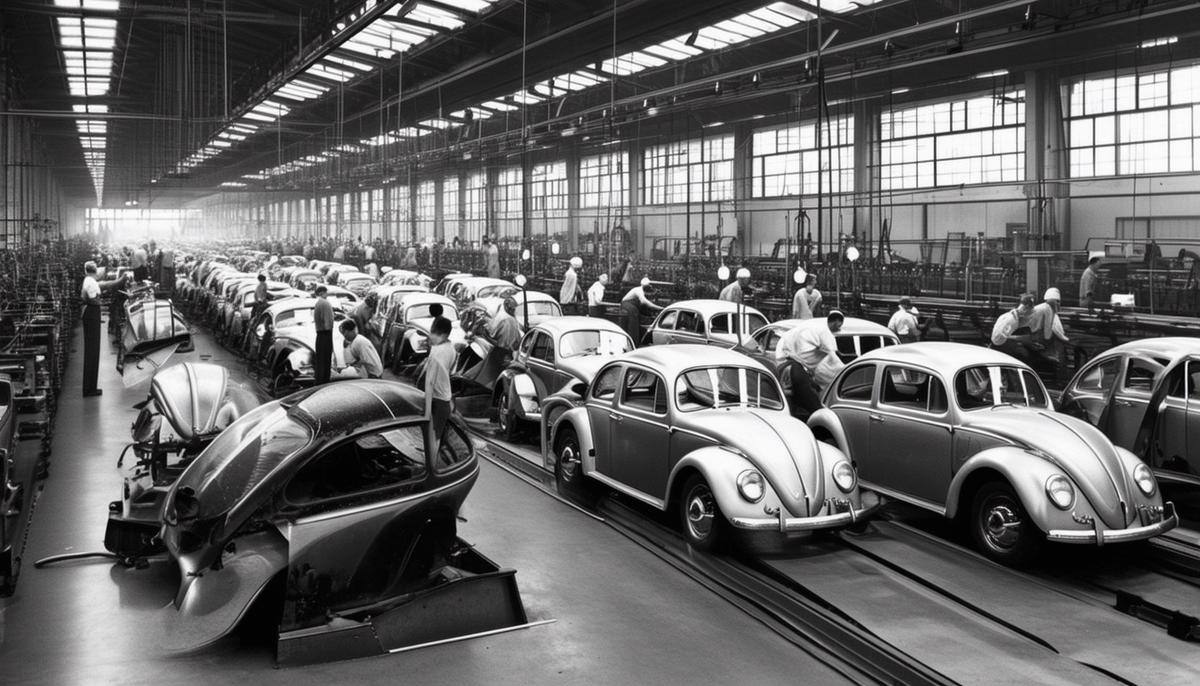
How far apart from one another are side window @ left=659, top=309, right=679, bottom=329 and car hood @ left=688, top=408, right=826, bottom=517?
8.59 meters

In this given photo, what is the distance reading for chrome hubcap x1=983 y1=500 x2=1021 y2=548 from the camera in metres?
7.95

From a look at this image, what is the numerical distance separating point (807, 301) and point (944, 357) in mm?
9030

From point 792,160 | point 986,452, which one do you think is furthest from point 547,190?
point 986,452

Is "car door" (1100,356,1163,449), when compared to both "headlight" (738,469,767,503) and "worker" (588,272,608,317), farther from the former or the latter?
"worker" (588,272,608,317)

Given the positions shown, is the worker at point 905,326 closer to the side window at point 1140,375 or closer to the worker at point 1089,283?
the worker at point 1089,283

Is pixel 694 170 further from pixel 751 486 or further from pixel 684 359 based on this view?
pixel 751 486

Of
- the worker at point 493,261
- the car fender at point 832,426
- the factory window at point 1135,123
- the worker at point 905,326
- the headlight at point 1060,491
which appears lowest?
the headlight at point 1060,491

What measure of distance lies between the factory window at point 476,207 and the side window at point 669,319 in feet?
59.2

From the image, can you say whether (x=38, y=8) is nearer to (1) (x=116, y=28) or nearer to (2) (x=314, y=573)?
(1) (x=116, y=28)

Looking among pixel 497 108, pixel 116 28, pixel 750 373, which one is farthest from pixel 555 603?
pixel 116 28

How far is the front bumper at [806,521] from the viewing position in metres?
7.73

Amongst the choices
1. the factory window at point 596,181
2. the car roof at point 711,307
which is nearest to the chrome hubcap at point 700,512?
the car roof at point 711,307

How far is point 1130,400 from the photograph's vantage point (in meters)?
9.91

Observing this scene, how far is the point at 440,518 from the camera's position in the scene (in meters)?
6.76
